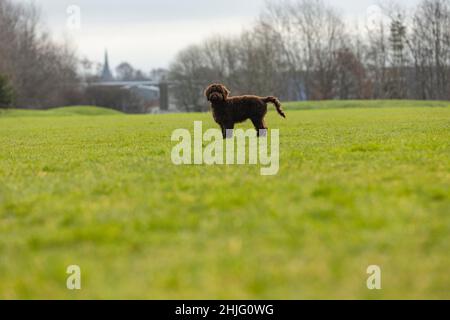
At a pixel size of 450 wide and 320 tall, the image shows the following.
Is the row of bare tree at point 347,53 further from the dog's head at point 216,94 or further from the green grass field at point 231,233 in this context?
the green grass field at point 231,233

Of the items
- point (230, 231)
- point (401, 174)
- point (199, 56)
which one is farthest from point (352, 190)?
point (199, 56)

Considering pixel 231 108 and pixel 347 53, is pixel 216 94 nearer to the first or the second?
pixel 231 108

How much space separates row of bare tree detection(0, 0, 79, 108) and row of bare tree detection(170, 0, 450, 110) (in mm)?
22909

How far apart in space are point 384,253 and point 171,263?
134 centimetres

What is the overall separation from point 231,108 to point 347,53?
57155mm

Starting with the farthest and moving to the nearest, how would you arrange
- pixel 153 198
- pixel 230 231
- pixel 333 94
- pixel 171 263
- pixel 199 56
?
pixel 199 56 → pixel 333 94 → pixel 153 198 → pixel 230 231 → pixel 171 263

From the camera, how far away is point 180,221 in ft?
15.2

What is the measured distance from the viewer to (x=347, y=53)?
2655 inches

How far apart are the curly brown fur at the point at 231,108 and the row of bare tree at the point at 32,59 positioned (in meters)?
51.8

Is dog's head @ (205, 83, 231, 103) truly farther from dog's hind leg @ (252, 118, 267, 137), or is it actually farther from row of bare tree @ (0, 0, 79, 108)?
row of bare tree @ (0, 0, 79, 108)

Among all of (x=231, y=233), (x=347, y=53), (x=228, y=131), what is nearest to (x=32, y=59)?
(x=347, y=53)

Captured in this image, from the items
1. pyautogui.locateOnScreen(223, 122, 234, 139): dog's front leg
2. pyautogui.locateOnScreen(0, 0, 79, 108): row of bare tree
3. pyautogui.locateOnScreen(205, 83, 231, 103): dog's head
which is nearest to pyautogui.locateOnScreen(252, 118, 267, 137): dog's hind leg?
pyautogui.locateOnScreen(223, 122, 234, 139): dog's front leg

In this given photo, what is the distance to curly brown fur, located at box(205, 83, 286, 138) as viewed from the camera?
13.0 meters
